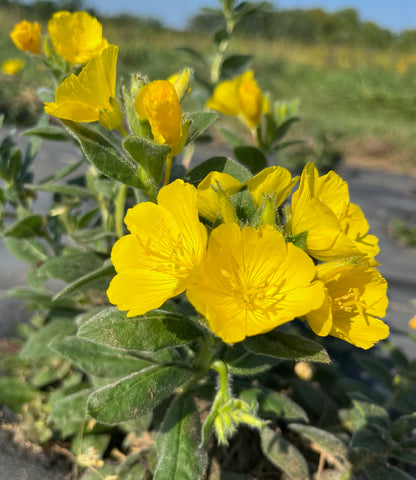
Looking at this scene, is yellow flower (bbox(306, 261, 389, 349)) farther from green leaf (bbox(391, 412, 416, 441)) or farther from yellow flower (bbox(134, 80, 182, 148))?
green leaf (bbox(391, 412, 416, 441))

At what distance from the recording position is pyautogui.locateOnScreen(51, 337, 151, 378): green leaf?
1231mm

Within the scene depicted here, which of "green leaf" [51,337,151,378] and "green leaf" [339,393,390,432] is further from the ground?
"green leaf" [51,337,151,378]

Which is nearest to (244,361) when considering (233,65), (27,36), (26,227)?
(26,227)

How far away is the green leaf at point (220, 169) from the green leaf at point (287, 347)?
37 cm

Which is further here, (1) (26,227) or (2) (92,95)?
(1) (26,227)

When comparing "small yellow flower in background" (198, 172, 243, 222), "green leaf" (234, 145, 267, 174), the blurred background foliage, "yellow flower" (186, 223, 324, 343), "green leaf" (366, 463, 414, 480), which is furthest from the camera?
the blurred background foliage

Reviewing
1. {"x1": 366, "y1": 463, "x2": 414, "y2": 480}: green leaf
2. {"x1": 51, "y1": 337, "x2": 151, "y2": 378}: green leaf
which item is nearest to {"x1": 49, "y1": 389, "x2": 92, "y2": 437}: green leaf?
{"x1": 51, "y1": 337, "x2": 151, "y2": 378}: green leaf

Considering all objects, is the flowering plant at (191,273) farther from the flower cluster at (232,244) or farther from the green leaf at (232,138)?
the green leaf at (232,138)

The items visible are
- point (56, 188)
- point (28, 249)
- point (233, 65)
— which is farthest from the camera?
point (233, 65)

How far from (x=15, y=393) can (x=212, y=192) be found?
1.33 meters

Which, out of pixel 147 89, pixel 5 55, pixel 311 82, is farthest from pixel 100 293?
pixel 311 82

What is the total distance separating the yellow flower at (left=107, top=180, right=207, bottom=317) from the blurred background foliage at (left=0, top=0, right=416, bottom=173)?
3911 mm

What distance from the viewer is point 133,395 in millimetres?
1013

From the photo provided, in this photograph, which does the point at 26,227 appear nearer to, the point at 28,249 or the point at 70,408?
the point at 28,249
